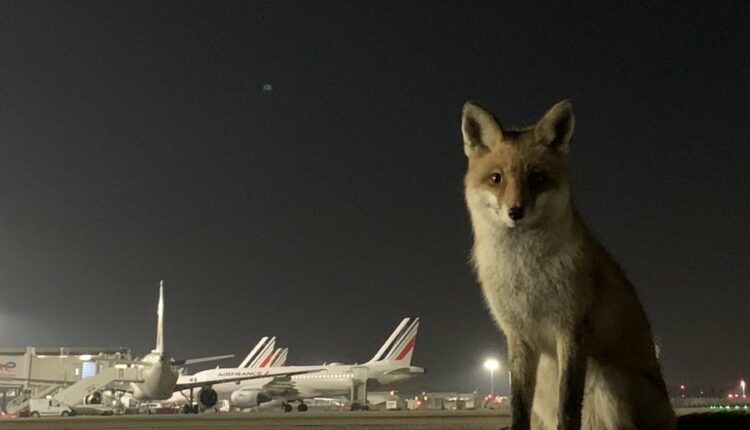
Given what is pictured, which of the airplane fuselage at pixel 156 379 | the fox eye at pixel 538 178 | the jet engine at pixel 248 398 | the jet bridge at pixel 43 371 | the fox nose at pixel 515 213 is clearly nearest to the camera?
the fox nose at pixel 515 213

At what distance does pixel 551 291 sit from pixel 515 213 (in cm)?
39

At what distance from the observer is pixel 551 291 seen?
3154mm

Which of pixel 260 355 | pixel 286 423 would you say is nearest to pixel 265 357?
pixel 260 355

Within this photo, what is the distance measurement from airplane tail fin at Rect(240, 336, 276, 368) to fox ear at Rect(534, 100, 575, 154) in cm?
7386

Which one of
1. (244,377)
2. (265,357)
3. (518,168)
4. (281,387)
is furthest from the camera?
(265,357)

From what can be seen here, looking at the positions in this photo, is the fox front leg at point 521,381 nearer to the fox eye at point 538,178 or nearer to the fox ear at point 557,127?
the fox eye at point 538,178

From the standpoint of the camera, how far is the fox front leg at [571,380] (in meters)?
3.13

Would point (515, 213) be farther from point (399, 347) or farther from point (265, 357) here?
point (265, 357)

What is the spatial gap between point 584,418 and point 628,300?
0.61 meters

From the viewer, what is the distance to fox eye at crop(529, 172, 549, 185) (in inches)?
125

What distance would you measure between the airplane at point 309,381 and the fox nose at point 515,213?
4485 cm

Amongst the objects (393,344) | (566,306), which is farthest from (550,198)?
(393,344)

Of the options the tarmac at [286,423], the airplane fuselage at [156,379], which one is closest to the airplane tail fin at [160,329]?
the airplane fuselage at [156,379]

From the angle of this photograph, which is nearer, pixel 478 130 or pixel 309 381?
pixel 478 130
